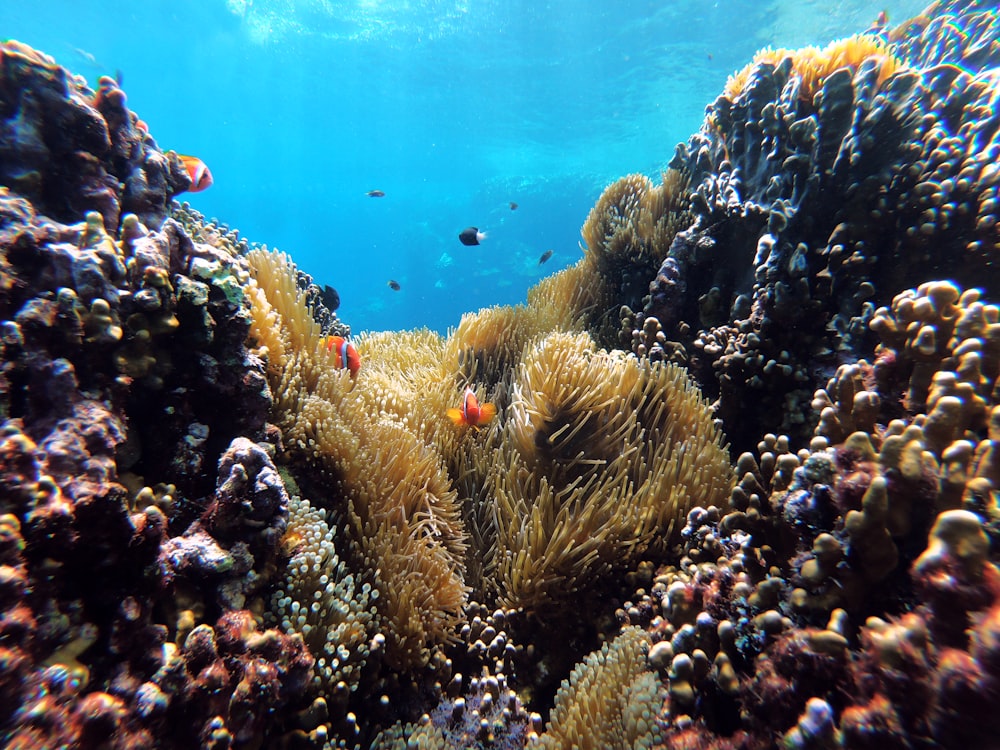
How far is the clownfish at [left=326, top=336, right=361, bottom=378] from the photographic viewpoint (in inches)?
144

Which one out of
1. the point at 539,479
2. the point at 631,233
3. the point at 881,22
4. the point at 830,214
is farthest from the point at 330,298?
the point at 881,22

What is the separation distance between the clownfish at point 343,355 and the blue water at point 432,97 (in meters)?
27.5

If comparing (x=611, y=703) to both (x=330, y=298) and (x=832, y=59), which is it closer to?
(x=832, y=59)

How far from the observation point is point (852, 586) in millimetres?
1424

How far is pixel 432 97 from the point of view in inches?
1667

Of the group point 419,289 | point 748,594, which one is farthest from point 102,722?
point 419,289

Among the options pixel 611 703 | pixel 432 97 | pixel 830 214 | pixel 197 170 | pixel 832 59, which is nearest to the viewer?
pixel 611 703

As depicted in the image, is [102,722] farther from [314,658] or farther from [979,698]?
[979,698]

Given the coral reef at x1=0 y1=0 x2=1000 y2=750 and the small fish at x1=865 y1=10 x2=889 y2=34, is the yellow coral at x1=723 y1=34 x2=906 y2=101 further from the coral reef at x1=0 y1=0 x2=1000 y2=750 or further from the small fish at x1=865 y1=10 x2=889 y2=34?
the small fish at x1=865 y1=10 x2=889 y2=34

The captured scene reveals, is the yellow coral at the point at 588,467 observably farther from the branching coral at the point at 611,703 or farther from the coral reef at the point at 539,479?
the branching coral at the point at 611,703

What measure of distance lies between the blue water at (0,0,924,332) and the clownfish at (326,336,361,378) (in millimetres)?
27513

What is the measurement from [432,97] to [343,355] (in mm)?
46288

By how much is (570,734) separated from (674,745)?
0.45m

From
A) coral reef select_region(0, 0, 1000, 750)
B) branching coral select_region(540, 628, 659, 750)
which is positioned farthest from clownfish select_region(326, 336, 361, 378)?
branching coral select_region(540, 628, 659, 750)
